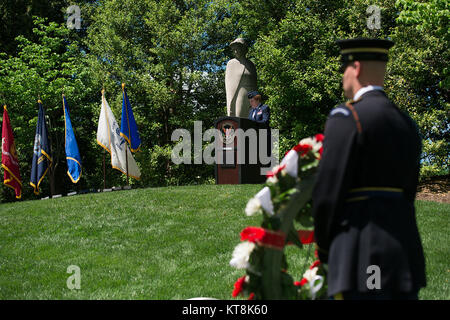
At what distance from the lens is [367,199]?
7.27ft

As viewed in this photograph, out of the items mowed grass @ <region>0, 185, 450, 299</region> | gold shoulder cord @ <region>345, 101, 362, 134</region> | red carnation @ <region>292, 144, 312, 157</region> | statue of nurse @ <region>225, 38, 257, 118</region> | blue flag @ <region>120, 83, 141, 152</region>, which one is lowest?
mowed grass @ <region>0, 185, 450, 299</region>

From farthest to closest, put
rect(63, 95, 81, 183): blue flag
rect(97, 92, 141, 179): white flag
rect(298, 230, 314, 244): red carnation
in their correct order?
rect(97, 92, 141, 179): white flag → rect(63, 95, 81, 183): blue flag → rect(298, 230, 314, 244): red carnation

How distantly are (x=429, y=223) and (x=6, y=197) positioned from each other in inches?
797

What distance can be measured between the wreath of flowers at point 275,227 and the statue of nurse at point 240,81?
10294 millimetres

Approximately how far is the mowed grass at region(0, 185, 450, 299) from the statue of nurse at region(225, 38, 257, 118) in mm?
2890

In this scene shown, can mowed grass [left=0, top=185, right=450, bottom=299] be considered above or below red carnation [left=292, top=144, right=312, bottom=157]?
below

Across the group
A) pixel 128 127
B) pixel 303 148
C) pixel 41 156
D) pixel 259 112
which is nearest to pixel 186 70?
pixel 128 127

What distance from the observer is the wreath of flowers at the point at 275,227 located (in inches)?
94.7

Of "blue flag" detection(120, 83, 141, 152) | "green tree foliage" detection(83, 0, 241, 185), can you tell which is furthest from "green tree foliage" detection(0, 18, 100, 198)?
"blue flag" detection(120, 83, 141, 152)

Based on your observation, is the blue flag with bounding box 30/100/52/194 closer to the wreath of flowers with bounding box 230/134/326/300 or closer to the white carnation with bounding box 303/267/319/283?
the white carnation with bounding box 303/267/319/283

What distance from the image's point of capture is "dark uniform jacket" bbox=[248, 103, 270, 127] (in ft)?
38.0

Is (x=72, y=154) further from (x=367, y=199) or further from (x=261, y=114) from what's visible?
(x=367, y=199)
